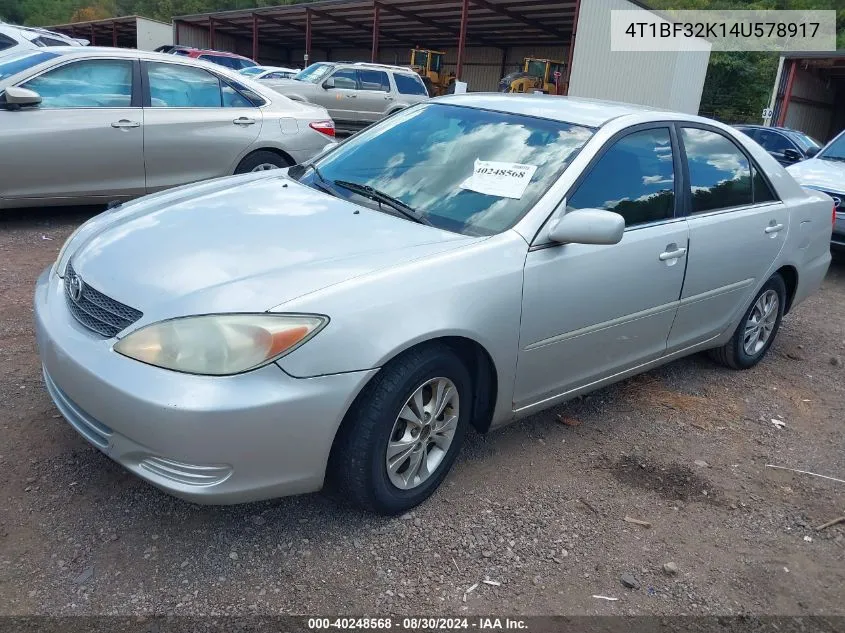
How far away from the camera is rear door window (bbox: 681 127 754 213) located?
3791 millimetres

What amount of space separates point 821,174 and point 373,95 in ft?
38.5

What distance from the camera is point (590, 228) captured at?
2824mm

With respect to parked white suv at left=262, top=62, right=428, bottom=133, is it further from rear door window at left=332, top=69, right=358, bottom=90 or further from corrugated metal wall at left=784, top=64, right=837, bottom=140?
corrugated metal wall at left=784, top=64, right=837, bottom=140

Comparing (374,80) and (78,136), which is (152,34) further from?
(78,136)

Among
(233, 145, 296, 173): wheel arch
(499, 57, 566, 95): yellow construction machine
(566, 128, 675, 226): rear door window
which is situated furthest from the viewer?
(499, 57, 566, 95): yellow construction machine

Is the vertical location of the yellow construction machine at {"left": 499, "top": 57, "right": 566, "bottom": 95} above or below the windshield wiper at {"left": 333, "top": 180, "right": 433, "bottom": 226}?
above

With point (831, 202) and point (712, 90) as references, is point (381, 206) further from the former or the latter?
point (712, 90)

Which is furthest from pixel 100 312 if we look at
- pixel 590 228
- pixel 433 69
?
pixel 433 69

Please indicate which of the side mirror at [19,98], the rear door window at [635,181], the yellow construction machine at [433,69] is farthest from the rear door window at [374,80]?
the rear door window at [635,181]

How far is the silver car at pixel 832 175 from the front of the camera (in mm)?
Result: 7355

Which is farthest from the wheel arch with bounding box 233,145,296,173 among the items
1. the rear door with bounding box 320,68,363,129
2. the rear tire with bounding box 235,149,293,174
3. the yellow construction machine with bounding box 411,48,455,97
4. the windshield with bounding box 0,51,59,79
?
the yellow construction machine with bounding box 411,48,455,97

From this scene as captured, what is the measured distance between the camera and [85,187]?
6070mm

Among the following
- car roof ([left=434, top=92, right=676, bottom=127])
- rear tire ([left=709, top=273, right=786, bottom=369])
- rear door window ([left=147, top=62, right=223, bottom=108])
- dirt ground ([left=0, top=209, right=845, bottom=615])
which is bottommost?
dirt ground ([left=0, top=209, right=845, bottom=615])

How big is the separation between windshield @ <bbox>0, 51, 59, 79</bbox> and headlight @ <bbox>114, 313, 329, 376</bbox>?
4739 millimetres
